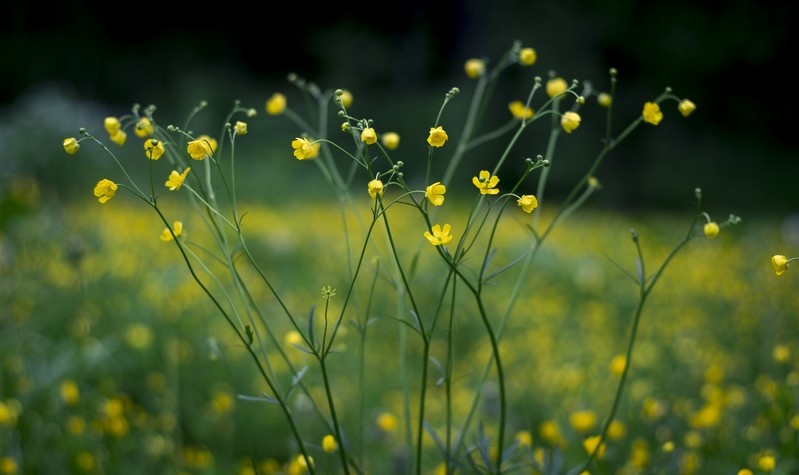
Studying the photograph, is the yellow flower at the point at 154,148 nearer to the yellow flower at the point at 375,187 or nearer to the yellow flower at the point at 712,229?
the yellow flower at the point at 375,187

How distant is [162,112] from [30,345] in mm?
8302

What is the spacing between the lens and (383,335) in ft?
9.50

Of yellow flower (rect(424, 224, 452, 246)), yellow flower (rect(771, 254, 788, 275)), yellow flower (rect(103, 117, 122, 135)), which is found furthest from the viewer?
yellow flower (rect(103, 117, 122, 135))

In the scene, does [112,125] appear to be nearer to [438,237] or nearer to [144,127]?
[144,127]

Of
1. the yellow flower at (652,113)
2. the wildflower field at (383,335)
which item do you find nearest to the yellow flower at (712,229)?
the wildflower field at (383,335)

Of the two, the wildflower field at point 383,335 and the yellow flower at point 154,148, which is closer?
the yellow flower at point 154,148

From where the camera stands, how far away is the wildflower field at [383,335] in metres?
1.04

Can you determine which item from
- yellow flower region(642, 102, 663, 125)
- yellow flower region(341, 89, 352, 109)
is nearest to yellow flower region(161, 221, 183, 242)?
yellow flower region(341, 89, 352, 109)

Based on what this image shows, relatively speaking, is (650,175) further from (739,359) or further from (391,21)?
(739,359)

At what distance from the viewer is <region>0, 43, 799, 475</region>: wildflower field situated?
3.40 feet

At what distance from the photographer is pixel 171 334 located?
2338 mm

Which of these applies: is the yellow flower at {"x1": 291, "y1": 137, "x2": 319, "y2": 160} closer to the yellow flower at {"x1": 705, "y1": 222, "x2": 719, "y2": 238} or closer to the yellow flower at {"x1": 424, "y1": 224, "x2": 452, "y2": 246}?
the yellow flower at {"x1": 424, "y1": 224, "x2": 452, "y2": 246}

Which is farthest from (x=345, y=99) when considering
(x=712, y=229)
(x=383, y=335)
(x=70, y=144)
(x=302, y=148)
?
(x=383, y=335)

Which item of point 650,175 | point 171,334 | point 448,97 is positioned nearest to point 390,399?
point 171,334
